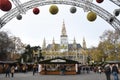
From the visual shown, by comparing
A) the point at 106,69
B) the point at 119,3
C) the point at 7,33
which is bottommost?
the point at 106,69

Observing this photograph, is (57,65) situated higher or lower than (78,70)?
higher

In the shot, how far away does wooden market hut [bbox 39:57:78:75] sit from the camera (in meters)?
54.3

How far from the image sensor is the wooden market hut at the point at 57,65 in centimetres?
5431

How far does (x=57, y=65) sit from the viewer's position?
187 feet

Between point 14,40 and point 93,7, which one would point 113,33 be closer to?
point 14,40

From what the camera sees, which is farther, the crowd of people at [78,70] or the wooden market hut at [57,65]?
the wooden market hut at [57,65]

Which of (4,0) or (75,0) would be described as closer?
(4,0)

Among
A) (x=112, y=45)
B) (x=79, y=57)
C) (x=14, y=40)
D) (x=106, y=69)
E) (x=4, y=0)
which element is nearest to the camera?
(x=4, y=0)

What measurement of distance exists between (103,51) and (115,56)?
5841 millimetres

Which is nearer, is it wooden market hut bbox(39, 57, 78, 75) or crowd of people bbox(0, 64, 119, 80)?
crowd of people bbox(0, 64, 119, 80)

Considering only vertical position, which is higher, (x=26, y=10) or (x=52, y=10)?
(x=26, y=10)

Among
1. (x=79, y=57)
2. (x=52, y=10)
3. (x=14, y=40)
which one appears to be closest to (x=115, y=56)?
(x=14, y=40)

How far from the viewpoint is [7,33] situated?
87375 millimetres

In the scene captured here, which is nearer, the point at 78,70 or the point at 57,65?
the point at 57,65
